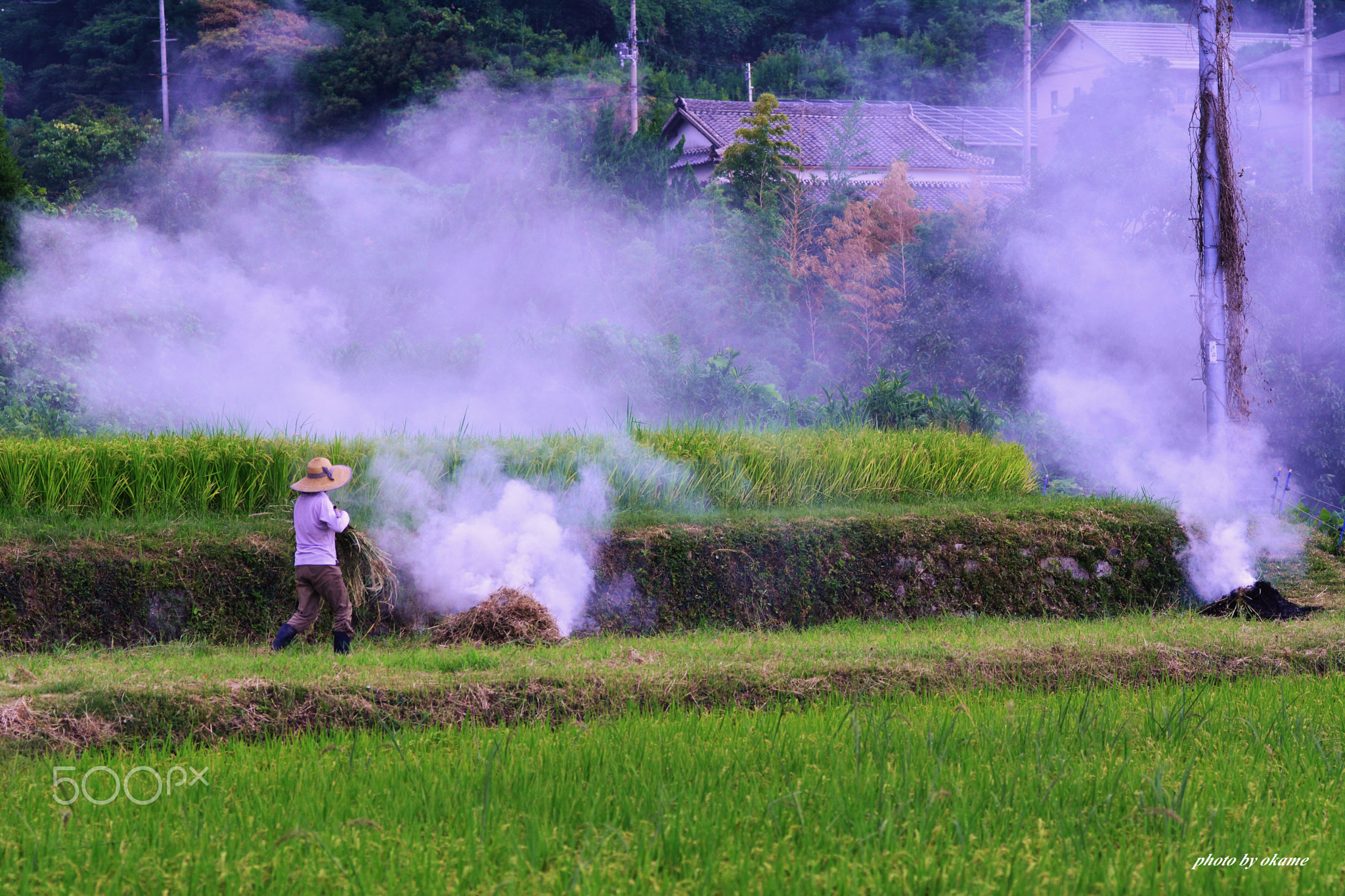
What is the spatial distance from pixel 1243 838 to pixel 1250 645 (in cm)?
357

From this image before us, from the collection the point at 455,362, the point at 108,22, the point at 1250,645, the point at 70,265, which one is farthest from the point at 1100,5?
the point at 1250,645

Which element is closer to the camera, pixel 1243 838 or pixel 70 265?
pixel 1243 838

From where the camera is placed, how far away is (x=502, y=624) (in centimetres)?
680

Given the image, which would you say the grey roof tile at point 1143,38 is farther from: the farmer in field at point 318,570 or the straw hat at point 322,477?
the farmer in field at point 318,570

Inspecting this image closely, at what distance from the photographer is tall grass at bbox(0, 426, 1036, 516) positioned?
297 inches

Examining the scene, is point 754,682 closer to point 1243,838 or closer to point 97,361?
point 1243,838

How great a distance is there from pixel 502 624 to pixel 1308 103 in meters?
20.5

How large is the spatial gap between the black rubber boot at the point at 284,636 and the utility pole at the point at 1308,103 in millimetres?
17446

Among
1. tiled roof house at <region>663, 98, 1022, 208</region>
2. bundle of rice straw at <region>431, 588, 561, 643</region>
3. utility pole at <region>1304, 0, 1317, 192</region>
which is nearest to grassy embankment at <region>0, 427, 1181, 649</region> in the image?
bundle of rice straw at <region>431, 588, 561, 643</region>

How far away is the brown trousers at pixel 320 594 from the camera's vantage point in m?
6.65

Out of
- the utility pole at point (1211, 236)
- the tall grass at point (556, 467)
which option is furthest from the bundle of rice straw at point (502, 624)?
the utility pole at point (1211, 236)

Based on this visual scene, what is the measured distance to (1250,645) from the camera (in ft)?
20.8

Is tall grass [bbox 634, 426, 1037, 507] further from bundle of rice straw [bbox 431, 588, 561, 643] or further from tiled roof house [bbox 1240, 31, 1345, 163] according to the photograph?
tiled roof house [bbox 1240, 31, 1345, 163]

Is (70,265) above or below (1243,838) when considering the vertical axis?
above
